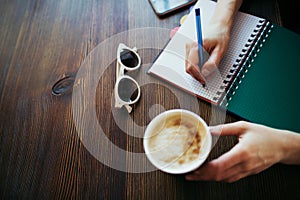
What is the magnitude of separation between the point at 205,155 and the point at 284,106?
0.74 feet

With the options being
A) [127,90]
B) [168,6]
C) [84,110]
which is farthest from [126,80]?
[168,6]

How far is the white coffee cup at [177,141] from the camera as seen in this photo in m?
0.53

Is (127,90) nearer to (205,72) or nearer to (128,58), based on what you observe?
(128,58)

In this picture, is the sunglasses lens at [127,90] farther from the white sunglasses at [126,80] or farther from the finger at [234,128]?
the finger at [234,128]

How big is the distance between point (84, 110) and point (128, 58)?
0.17 meters

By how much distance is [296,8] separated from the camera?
0.83m

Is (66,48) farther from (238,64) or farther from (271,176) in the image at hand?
(271,176)

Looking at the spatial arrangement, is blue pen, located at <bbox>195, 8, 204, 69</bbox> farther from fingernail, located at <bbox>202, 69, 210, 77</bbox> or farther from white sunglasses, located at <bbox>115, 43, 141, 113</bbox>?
white sunglasses, located at <bbox>115, 43, 141, 113</bbox>

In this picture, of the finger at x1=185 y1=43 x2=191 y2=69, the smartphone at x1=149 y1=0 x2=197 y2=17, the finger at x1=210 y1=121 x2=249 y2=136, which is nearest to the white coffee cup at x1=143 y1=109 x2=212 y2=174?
the finger at x1=210 y1=121 x2=249 y2=136

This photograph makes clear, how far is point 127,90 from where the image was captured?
0.67m

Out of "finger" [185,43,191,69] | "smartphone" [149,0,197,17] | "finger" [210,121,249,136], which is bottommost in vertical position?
"finger" [210,121,249,136]

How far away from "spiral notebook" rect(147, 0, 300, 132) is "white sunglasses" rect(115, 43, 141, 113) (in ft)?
0.18

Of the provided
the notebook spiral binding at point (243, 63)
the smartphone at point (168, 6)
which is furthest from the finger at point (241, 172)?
the smartphone at point (168, 6)

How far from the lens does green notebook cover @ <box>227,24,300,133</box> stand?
599mm
